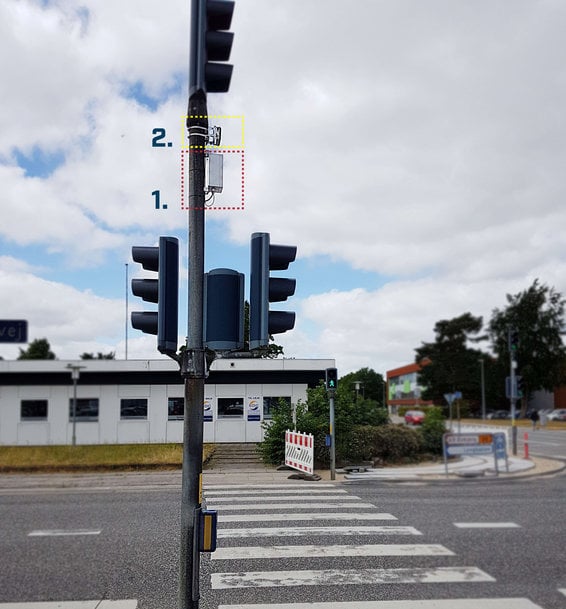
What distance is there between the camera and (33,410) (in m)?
25.8

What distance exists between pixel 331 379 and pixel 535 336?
6252 cm

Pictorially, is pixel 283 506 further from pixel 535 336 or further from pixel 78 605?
pixel 535 336

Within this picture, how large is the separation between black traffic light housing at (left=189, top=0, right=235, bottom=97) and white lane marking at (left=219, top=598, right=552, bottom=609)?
560 centimetres

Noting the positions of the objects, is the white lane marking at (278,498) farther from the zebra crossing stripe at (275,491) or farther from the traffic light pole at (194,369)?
the traffic light pole at (194,369)

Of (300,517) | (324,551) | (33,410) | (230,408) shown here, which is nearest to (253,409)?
(230,408)

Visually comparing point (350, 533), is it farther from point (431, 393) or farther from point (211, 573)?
point (431, 393)

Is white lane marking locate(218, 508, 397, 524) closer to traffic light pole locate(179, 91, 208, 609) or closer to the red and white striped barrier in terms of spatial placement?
the red and white striped barrier

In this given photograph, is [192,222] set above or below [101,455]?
above

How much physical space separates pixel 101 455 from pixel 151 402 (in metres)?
5.21

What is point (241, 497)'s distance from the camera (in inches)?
559

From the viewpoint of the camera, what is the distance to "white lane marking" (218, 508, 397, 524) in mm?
11820

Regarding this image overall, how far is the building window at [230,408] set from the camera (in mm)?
13164

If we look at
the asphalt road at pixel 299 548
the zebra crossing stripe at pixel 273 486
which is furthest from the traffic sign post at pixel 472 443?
the zebra crossing stripe at pixel 273 486

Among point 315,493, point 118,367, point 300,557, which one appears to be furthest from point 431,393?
point 300,557
